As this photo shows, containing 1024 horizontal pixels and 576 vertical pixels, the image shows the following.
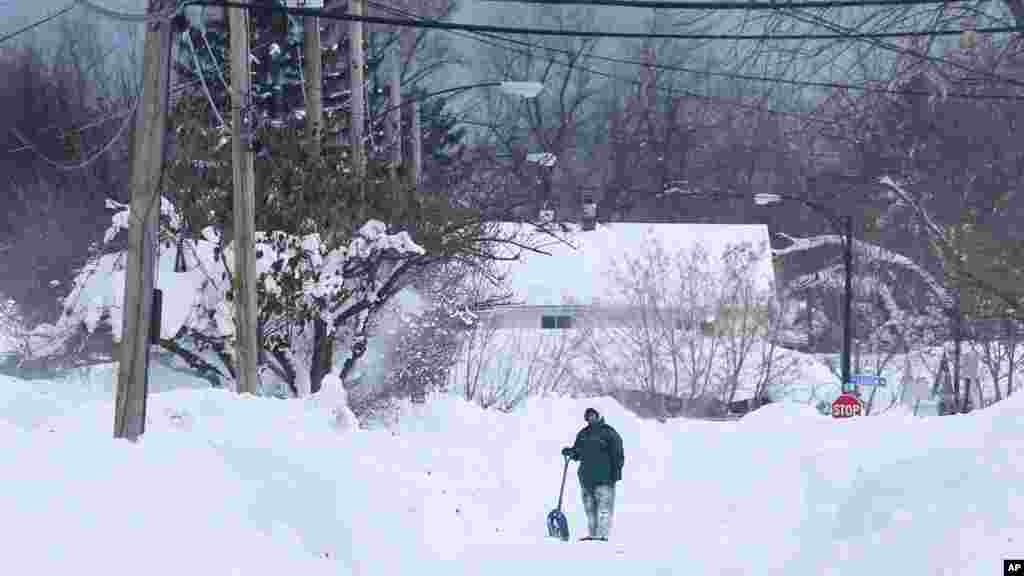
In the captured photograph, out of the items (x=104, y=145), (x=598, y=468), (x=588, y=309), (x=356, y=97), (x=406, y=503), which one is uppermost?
(x=356, y=97)

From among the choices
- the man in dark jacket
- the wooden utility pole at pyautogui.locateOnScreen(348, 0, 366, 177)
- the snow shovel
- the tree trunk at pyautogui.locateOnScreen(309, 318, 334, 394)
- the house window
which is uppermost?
the wooden utility pole at pyautogui.locateOnScreen(348, 0, 366, 177)

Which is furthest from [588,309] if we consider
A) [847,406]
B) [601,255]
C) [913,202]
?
[847,406]

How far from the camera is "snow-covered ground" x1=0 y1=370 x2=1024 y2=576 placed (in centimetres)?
→ 990

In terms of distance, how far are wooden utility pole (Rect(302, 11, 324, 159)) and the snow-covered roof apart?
2969 cm

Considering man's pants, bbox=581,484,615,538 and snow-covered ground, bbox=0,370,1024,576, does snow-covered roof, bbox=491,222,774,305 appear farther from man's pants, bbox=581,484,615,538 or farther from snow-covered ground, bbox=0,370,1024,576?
man's pants, bbox=581,484,615,538

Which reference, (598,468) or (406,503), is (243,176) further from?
(598,468)

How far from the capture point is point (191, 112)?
21562 millimetres

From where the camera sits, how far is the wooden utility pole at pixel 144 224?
1230 cm

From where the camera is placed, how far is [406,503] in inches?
652

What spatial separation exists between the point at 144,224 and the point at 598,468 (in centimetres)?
853

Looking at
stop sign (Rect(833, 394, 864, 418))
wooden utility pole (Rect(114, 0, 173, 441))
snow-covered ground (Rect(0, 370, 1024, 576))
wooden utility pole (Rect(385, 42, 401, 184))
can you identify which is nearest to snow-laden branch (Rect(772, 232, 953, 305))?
stop sign (Rect(833, 394, 864, 418))

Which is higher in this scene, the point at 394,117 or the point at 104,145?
the point at 394,117

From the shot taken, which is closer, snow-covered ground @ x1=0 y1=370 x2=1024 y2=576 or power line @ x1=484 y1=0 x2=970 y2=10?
snow-covered ground @ x1=0 y1=370 x2=1024 y2=576

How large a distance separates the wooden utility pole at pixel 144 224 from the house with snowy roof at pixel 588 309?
22734 mm
